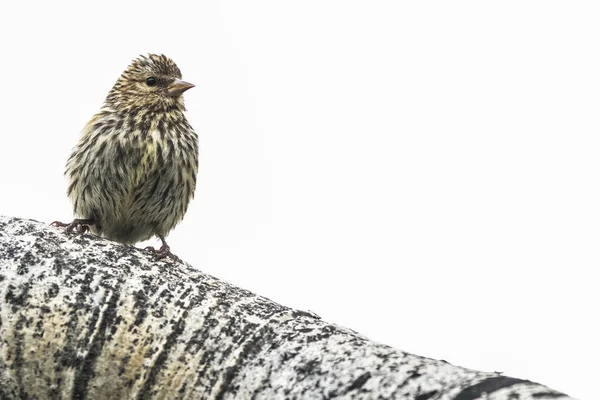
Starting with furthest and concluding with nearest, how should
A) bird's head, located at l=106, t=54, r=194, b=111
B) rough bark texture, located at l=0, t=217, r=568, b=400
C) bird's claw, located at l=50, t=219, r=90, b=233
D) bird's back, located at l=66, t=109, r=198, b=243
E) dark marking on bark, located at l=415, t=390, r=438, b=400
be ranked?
bird's head, located at l=106, t=54, r=194, b=111, bird's back, located at l=66, t=109, r=198, b=243, bird's claw, located at l=50, t=219, r=90, b=233, rough bark texture, located at l=0, t=217, r=568, b=400, dark marking on bark, located at l=415, t=390, r=438, b=400

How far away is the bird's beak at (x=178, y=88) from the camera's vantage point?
611 centimetres

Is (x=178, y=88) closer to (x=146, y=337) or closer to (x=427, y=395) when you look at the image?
(x=146, y=337)

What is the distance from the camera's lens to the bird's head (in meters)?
6.05

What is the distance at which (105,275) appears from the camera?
2.88 m

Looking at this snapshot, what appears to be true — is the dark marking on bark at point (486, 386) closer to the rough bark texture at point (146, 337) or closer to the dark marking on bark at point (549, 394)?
the dark marking on bark at point (549, 394)

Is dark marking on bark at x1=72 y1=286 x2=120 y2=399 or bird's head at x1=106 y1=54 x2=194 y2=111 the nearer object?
dark marking on bark at x1=72 y1=286 x2=120 y2=399

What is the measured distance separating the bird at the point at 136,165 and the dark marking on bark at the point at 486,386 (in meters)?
3.76

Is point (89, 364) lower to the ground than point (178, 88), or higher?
lower

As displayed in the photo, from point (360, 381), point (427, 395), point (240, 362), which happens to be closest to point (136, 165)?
point (240, 362)

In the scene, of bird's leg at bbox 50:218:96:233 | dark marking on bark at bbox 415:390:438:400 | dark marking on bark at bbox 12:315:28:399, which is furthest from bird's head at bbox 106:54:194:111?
dark marking on bark at bbox 415:390:438:400

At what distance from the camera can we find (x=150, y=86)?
616 centimetres

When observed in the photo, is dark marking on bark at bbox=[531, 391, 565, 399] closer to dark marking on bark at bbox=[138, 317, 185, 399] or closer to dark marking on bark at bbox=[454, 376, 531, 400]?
dark marking on bark at bbox=[454, 376, 531, 400]

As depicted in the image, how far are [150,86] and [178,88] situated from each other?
21 centimetres

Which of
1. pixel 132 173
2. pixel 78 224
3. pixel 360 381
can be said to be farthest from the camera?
pixel 132 173
